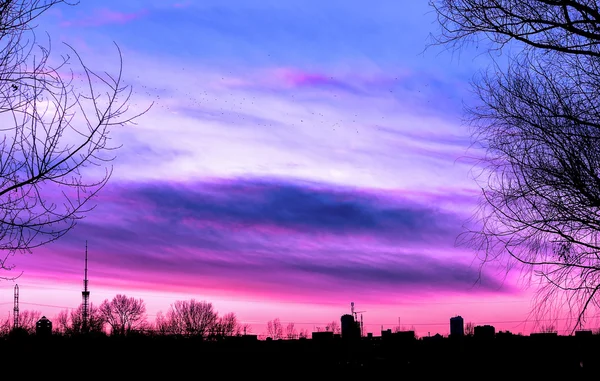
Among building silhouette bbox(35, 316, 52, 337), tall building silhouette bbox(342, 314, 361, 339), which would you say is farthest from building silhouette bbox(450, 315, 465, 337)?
building silhouette bbox(35, 316, 52, 337)

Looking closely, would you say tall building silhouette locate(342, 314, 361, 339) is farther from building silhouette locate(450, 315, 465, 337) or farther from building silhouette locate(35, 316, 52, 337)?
building silhouette locate(35, 316, 52, 337)

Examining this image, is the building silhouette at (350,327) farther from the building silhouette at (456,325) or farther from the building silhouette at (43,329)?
the building silhouette at (43,329)

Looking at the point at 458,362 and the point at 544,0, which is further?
the point at 458,362

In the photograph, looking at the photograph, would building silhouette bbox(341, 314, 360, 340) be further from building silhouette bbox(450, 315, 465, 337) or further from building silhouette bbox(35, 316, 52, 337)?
building silhouette bbox(35, 316, 52, 337)

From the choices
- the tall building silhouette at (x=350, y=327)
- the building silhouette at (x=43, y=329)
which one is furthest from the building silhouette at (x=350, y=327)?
the building silhouette at (x=43, y=329)

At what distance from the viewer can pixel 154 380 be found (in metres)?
30.8

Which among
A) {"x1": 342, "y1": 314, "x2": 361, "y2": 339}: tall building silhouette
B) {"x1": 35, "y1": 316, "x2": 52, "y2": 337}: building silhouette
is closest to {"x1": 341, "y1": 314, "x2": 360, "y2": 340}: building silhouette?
{"x1": 342, "y1": 314, "x2": 361, "y2": 339}: tall building silhouette

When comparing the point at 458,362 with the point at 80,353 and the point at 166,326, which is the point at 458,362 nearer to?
the point at 80,353

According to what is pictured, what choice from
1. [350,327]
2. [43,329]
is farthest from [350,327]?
[43,329]

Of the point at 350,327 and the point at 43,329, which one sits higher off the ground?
the point at 43,329

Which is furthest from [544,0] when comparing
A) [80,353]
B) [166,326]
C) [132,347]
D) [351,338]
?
[166,326]

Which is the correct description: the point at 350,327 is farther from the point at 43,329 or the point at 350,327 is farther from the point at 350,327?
the point at 43,329

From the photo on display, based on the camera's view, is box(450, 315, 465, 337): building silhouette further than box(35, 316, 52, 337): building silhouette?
Yes

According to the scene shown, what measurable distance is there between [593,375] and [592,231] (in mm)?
13620
